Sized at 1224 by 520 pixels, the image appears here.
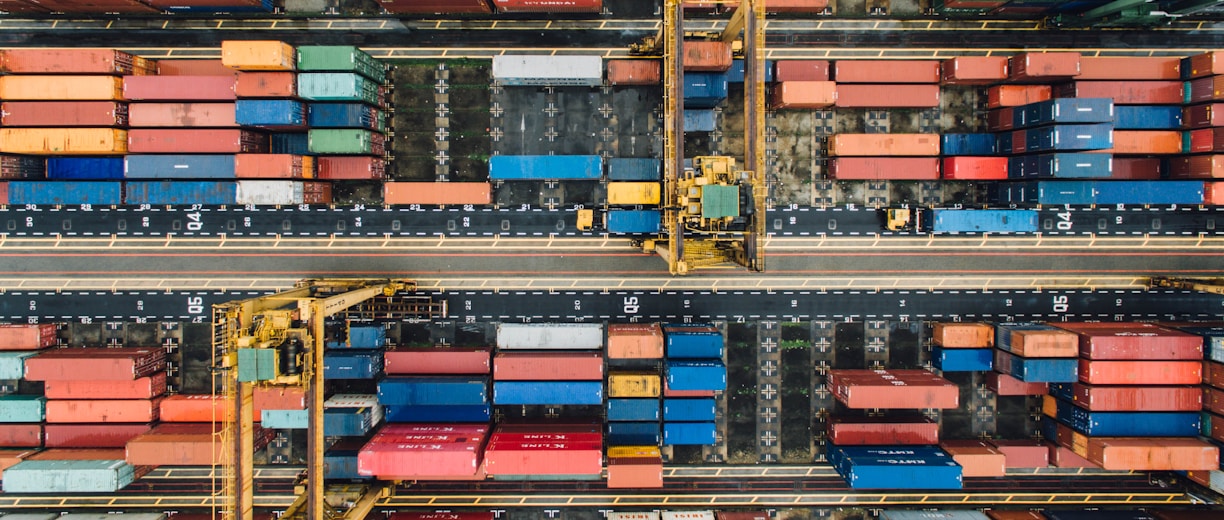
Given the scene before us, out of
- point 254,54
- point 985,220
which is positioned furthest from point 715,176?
point 254,54

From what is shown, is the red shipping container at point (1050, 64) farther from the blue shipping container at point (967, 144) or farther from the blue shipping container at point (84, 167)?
the blue shipping container at point (84, 167)

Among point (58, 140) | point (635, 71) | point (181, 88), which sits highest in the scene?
point (635, 71)

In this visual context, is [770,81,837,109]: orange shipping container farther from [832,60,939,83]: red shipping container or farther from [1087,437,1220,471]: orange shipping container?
[1087,437,1220,471]: orange shipping container

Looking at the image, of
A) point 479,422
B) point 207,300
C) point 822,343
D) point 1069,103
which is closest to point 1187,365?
point 1069,103

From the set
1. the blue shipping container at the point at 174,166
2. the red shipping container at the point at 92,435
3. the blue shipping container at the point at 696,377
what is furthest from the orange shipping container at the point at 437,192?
the red shipping container at the point at 92,435

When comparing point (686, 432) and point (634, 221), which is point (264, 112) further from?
point (686, 432)

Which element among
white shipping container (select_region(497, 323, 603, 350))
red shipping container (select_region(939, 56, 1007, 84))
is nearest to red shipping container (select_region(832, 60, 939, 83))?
red shipping container (select_region(939, 56, 1007, 84))
